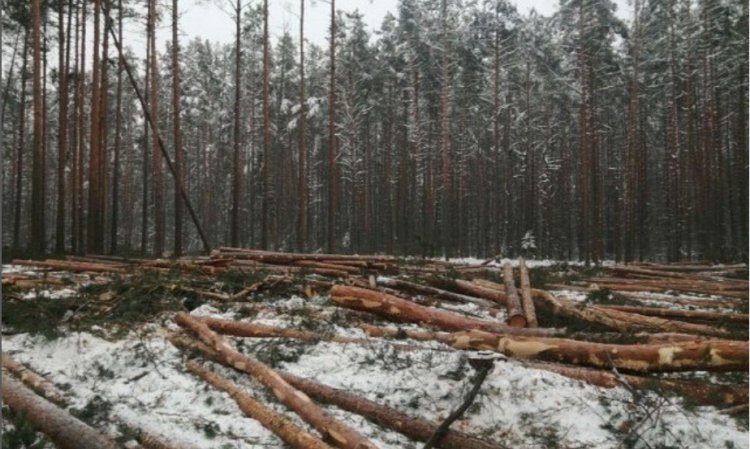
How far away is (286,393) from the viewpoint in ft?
15.6

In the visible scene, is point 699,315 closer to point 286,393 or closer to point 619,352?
point 619,352

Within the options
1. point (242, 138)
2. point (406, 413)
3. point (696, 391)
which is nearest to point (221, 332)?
point (406, 413)

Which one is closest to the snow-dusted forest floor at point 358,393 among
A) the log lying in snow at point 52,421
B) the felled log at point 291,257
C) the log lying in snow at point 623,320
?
the log lying in snow at point 52,421

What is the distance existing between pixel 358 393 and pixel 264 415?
107cm

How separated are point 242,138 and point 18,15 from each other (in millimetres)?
17768

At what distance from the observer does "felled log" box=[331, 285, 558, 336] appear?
6.19m

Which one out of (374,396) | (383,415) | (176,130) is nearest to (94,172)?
(176,130)

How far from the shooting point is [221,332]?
6480 mm

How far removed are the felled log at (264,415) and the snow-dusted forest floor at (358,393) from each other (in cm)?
8

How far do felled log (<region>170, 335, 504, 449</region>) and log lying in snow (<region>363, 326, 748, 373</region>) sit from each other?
1.53 m

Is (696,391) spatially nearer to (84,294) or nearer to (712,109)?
(84,294)

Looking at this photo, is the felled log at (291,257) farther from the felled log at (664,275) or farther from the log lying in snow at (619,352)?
the felled log at (664,275)

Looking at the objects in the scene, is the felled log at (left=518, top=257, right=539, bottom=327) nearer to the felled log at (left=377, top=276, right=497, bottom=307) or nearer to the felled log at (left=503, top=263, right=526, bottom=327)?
the felled log at (left=503, top=263, right=526, bottom=327)

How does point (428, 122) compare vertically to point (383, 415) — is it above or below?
above
